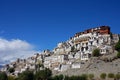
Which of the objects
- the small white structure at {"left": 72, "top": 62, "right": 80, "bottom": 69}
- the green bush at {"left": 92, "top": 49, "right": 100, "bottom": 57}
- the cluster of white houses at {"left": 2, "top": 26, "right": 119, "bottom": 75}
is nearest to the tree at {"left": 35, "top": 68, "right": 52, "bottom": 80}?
the cluster of white houses at {"left": 2, "top": 26, "right": 119, "bottom": 75}

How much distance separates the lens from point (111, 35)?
8875 centimetres

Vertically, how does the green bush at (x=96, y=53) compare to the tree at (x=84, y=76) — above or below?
above

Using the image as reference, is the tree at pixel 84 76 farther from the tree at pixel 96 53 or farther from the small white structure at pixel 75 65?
the tree at pixel 96 53

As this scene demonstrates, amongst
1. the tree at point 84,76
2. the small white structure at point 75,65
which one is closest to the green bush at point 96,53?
the small white structure at point 75,65

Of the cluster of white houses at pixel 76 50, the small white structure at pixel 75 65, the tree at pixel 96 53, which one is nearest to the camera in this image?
the small white structure at pixel 75 65

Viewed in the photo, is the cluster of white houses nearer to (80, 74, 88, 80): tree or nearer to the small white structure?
the small white structure

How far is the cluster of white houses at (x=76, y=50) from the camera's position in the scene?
82.9 m

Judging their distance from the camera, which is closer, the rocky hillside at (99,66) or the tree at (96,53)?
the rocky hillside at (99,66)

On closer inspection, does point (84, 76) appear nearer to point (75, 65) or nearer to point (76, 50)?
point (75, 65)

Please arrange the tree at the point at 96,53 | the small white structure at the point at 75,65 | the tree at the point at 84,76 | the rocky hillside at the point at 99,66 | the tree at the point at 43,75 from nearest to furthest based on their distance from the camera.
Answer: the tree at the point at 84,76 → the rocky hillside at the point at 99,66 → the tree at the point at 43,75 → the small white structure at the point at 75,65 → the tree at the point at 96,53

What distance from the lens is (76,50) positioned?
9119 cm

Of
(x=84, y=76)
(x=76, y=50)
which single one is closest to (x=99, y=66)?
(x=84, y=76)

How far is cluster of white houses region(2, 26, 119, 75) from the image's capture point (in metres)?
82.9

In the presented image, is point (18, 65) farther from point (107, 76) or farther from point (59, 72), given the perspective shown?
point (107, 76)
